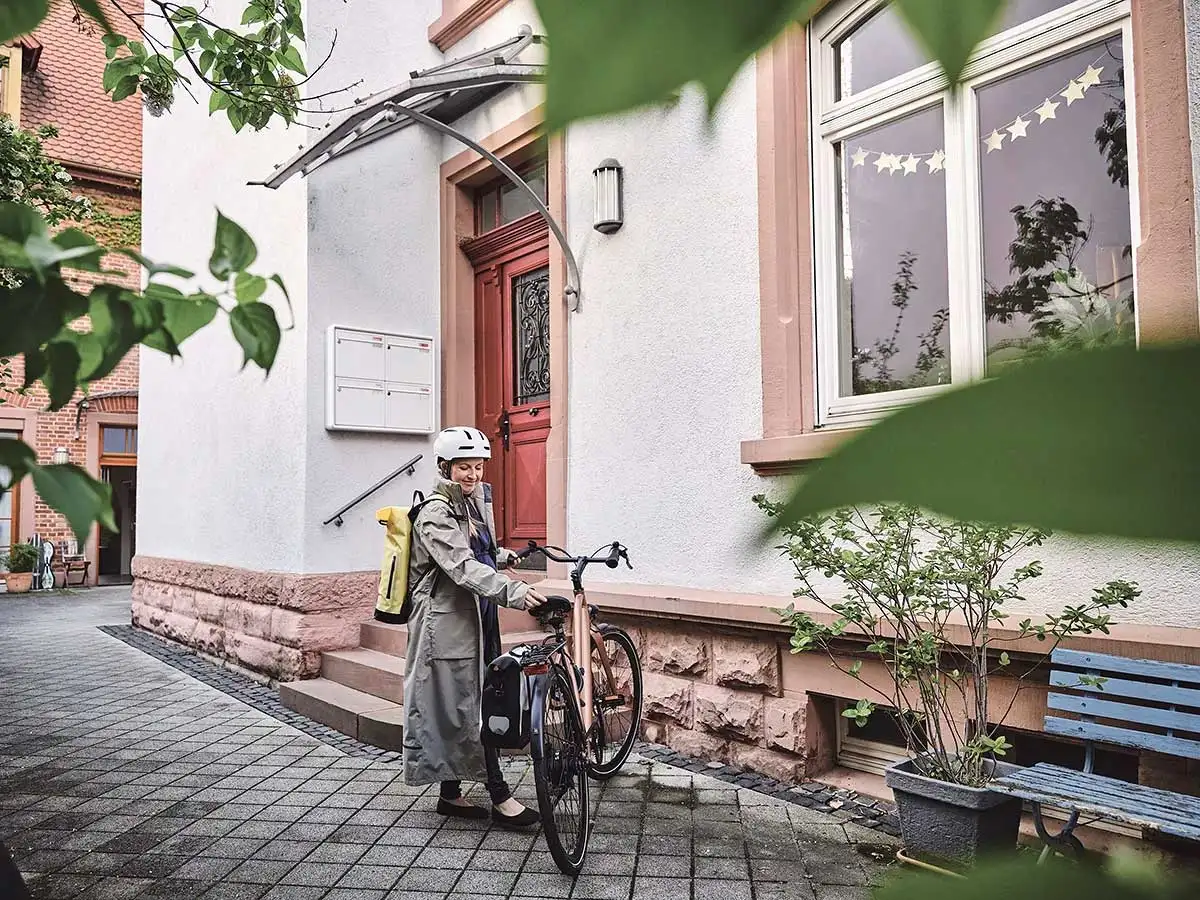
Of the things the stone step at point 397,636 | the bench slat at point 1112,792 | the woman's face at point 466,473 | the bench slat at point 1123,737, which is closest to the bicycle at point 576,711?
the woman's face at point 466,473

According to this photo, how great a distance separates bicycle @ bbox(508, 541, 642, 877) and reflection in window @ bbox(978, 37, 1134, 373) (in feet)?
6.69

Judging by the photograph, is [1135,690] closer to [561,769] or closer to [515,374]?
[561,769]

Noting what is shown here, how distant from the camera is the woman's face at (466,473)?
4328 mm

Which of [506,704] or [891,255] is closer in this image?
[506,704]

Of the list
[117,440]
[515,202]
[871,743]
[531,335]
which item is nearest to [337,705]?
[531,335]

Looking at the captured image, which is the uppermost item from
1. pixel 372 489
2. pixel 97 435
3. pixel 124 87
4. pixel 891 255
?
pixel 124 87

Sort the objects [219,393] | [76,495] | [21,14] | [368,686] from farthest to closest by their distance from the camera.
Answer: [219,393]
[368,686]
[76,495]
[21,14]

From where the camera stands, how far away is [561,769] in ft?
12.1

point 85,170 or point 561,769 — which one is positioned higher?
point 85,170

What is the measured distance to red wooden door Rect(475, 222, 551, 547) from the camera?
6703mm

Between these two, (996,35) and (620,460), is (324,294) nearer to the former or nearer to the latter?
(620,460)

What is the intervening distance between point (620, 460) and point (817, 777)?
193 centimetres

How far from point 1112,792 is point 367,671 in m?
4.23

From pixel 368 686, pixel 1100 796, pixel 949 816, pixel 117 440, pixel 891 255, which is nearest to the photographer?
pixel 1100 796
